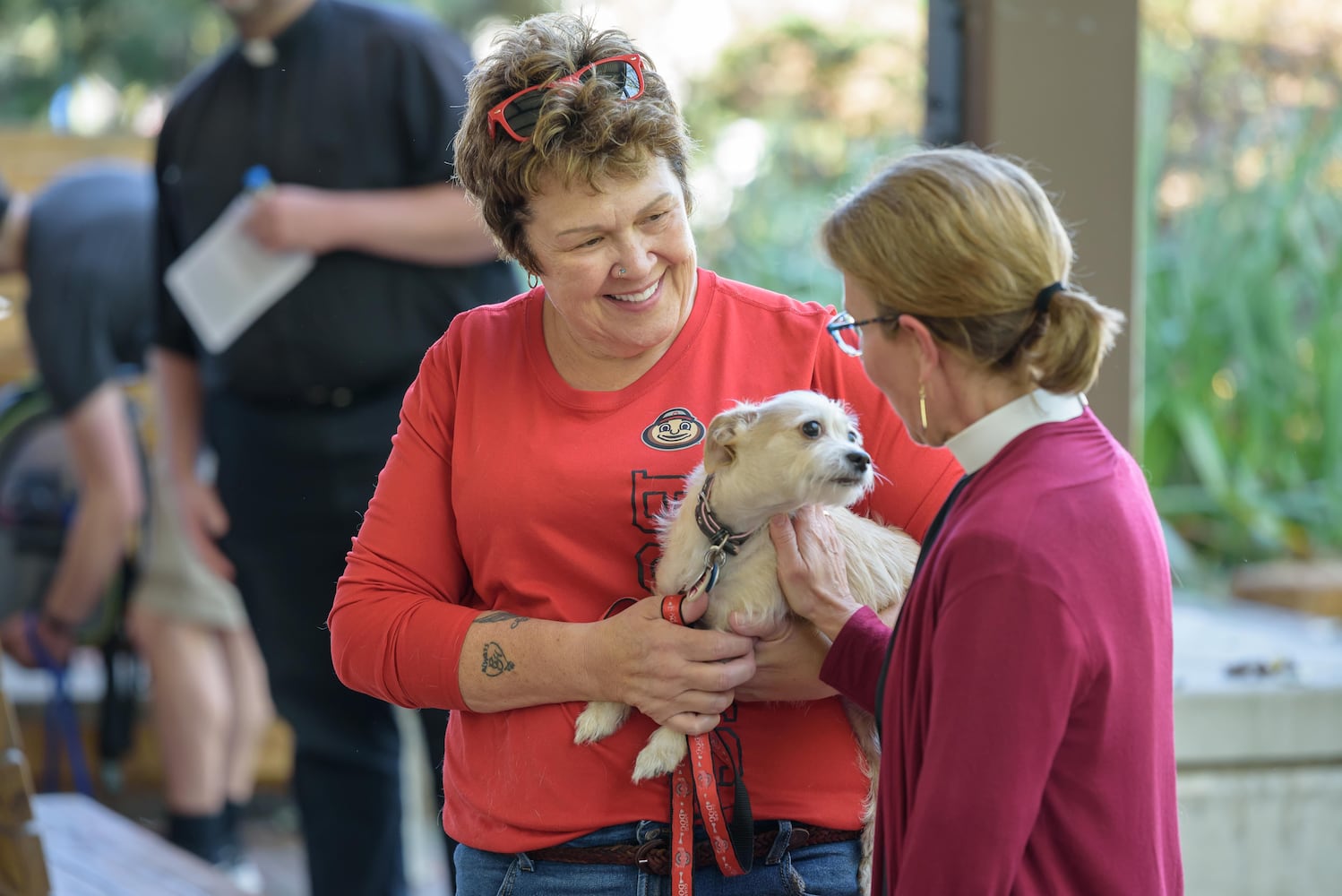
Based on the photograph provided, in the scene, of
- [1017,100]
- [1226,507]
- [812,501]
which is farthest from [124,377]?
[1226,507]

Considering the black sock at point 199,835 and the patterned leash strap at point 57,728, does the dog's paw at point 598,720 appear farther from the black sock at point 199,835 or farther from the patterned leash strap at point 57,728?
the patterned leash strap at point 57,728

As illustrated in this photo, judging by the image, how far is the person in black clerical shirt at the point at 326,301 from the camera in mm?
2869

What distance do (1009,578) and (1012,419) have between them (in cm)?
21

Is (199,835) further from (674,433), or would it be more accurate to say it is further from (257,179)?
(674,433)

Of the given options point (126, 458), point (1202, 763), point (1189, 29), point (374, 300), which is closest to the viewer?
point (374, 300)

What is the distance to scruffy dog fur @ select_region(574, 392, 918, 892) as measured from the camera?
1.67 meters

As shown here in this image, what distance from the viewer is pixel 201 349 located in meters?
3.29

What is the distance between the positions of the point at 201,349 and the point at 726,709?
205 cm

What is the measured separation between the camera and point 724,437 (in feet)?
5.51

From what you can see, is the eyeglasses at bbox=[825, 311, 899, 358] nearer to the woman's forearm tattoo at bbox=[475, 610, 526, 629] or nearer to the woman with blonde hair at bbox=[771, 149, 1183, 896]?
the woman with blonde hair at bbox=[771, 149, 1183, 896]

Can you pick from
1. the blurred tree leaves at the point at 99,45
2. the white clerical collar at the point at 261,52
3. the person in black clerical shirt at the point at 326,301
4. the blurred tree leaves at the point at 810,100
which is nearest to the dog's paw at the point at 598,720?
the person in black clerical shirt at the point at 326,301

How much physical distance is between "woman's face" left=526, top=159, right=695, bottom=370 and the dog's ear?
0.59 feet

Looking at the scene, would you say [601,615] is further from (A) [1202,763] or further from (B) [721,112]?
(B) [721,112]

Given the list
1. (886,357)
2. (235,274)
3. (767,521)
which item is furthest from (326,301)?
(886,357)
